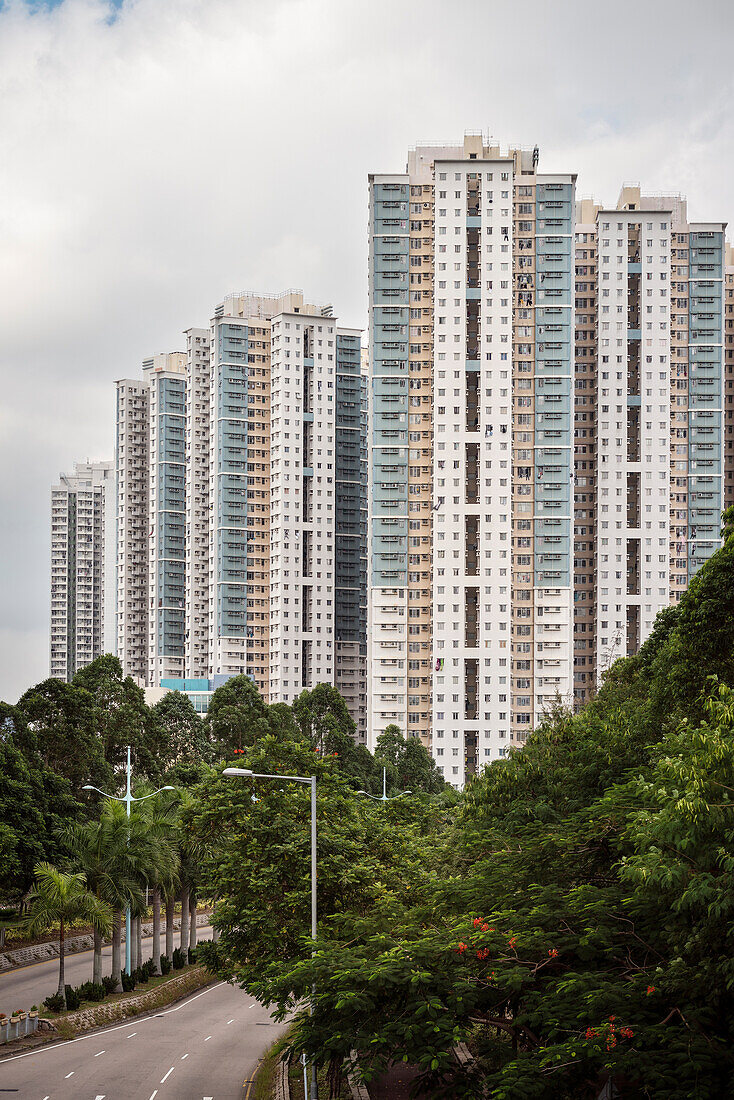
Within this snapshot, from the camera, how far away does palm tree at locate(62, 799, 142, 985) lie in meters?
38.8

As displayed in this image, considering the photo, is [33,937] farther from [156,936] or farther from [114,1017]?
[114,1017]

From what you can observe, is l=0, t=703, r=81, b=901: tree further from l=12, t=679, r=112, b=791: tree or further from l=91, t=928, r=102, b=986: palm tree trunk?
l=91, t=928, r=102, b=986: palm tree trunk

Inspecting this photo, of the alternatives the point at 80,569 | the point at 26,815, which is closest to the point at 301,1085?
the point at 26,815

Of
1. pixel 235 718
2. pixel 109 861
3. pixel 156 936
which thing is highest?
pixel 235 718

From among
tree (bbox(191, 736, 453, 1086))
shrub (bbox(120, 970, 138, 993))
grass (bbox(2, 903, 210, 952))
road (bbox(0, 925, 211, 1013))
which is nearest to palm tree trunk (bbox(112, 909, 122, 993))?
shrub (bbox(120, 970, 138, 993))

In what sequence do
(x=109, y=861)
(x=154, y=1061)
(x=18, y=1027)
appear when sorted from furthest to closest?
(x=109, y=861) → (x=18, y=1027) → (x=154, y=1061)

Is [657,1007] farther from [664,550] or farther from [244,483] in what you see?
[244,483]

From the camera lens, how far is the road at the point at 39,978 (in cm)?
4091

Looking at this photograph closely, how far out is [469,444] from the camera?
91625mm

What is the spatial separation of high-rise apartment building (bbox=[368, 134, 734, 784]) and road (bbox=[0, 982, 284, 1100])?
5051cm

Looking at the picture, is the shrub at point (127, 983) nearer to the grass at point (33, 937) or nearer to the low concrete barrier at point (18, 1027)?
the grass at point (33, 937)

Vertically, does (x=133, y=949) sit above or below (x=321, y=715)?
below

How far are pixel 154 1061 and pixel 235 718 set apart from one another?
1497 inches

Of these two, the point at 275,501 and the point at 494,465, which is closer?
the point at 494,465
